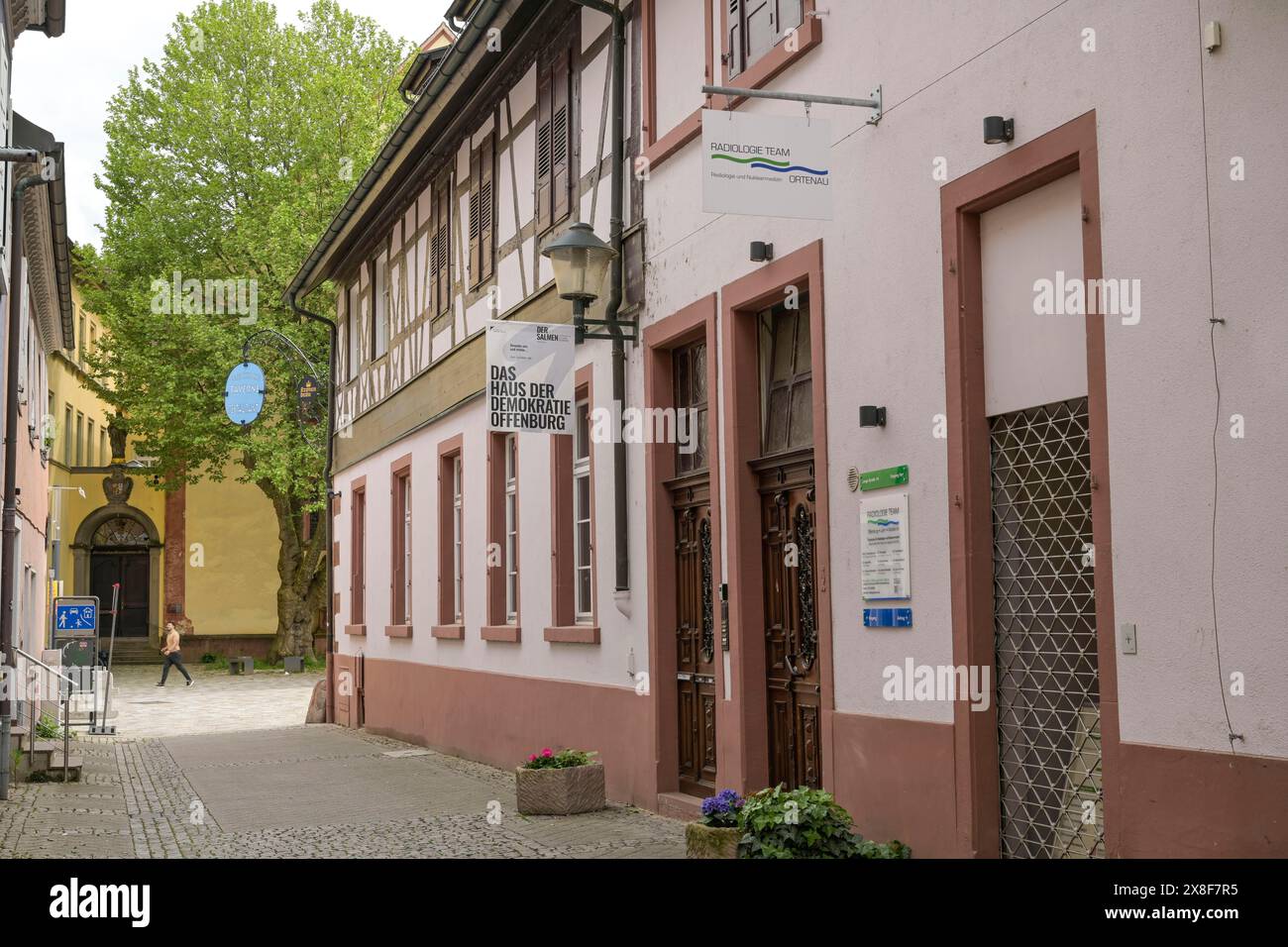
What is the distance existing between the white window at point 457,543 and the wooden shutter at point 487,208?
2.41m

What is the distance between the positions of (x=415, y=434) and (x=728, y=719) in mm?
9356

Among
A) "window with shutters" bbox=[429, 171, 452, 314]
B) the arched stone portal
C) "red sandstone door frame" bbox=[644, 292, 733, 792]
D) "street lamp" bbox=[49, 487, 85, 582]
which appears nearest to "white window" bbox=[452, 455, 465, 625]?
"window with shutters" bbox=[429, 171, 452, 314]

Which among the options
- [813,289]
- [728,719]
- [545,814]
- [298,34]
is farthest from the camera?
[298,34]

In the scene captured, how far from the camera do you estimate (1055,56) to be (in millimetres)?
6719

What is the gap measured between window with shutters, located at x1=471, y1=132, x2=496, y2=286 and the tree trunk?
74.7 feet

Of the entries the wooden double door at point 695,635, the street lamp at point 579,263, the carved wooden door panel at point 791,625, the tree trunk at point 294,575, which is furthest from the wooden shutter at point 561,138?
the tree trunk at point 294,575

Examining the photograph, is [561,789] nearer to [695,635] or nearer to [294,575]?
[695,635]

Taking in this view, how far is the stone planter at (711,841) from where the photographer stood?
284 inches

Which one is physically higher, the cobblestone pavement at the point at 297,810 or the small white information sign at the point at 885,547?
the small white information sign at the point at 885,547

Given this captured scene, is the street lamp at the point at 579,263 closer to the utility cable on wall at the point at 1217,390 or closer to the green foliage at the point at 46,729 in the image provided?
the utility cable on wall at the point at 1217,390

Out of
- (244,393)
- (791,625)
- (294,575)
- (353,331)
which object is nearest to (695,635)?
(791,625)

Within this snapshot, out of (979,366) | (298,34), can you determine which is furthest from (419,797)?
(298,34)

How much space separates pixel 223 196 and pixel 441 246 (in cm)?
1998

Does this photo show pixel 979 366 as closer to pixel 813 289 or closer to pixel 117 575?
pixel 813 289
